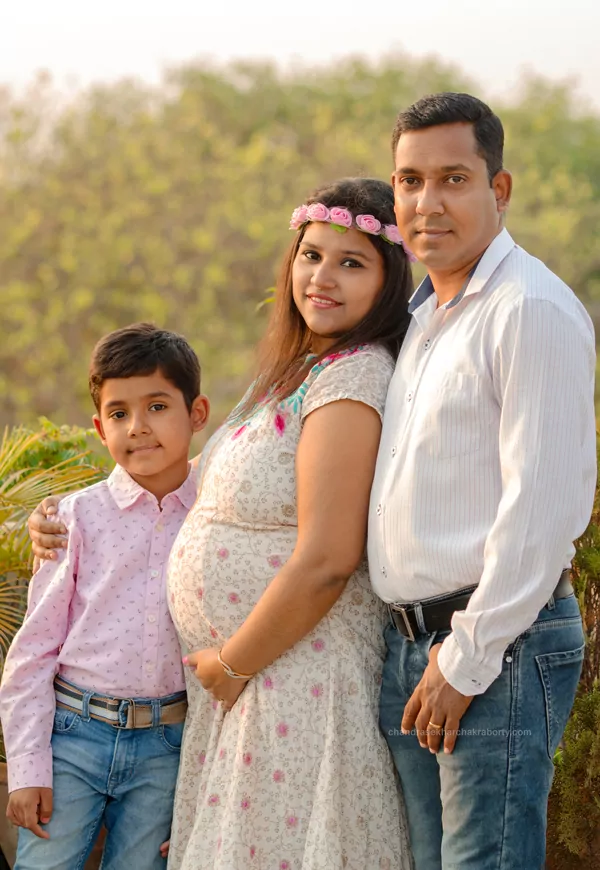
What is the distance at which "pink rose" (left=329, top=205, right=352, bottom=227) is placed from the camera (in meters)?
2.67

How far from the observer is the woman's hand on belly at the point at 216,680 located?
259cm

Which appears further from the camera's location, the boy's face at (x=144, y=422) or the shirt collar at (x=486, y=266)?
the boy's face at (x=144, y=422)

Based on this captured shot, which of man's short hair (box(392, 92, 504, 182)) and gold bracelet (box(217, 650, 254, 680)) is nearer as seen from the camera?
man's short hair (box(392, 92, 504, 182))

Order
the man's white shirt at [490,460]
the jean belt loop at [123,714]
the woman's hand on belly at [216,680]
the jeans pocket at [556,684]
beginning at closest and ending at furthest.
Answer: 1. the man's white shirt at [490,460]
2. the jeans pocket at [556,684]
3. the woman's hand on belly at [216,680]
4. the jean belt loop at [123,714]

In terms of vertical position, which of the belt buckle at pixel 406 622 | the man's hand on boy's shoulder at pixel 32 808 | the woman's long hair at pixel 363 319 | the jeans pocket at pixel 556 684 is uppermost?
the woman's long hair at pixel 363 319

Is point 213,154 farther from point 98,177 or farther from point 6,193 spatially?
point 6,193

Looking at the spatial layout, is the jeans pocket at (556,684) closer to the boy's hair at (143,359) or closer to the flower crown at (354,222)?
the flower crown at (354,222)

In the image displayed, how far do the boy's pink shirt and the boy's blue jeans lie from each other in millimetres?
70

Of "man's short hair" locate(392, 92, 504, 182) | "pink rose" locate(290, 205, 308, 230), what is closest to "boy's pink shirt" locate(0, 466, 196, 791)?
"pink rose" locate(290, 205, 308, 230)

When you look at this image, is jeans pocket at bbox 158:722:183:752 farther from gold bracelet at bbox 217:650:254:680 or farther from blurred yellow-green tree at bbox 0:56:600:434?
blurred yellow-green tree at bbox 0:56:600:434

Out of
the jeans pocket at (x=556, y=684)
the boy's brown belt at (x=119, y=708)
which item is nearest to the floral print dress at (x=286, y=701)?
the boy's brown belt at (x=119, y=708)

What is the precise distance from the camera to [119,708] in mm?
2805

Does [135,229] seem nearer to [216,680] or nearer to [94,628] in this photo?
[94,628]

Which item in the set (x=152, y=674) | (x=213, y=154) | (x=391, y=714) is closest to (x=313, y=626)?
(x=391, y=714)
